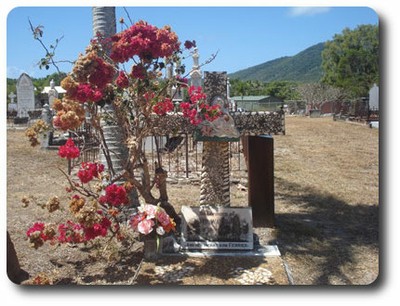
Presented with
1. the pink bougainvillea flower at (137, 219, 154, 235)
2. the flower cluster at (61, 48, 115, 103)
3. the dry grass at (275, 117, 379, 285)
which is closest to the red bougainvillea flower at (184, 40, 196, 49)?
the flower cluster at (61, 48, 115, 103)

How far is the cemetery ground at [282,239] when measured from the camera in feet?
12.0

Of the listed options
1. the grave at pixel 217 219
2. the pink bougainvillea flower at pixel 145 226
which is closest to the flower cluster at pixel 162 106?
the grave at pixel 217 219

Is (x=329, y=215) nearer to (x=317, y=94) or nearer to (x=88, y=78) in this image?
(x=88, y=78)

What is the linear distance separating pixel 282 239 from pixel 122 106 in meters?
2.10

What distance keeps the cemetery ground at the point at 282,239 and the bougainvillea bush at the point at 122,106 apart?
28 centimetres

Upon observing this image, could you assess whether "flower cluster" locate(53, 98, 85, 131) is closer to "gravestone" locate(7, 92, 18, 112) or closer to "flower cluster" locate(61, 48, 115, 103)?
"flower cluster" locate(61, 48, 115, 103)

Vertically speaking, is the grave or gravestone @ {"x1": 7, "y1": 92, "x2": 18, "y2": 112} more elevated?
gravestone @ {"x1": 7, "y1": 92, "x2": 18, "y2": 112}

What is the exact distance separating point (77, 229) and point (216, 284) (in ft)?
4.43

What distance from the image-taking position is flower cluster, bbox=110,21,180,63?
11.1 feet

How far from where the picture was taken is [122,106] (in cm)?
397

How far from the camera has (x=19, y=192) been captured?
664 centimetres

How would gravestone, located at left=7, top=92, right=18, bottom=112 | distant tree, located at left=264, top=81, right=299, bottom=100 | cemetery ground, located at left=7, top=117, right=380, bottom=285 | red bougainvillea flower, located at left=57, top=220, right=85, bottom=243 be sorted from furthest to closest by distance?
distant tree, located at left=264, top=81, right=299, bottom=100, gravestone, located at left=7, top=92, right=18, bottom=112, red bougainvillea flower, located at left=57, top=220, right=85, bottom=243, cemetery ground, located at left=7, top=117, right=380, bottom=285

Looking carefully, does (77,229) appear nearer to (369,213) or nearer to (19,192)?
(19,192)
